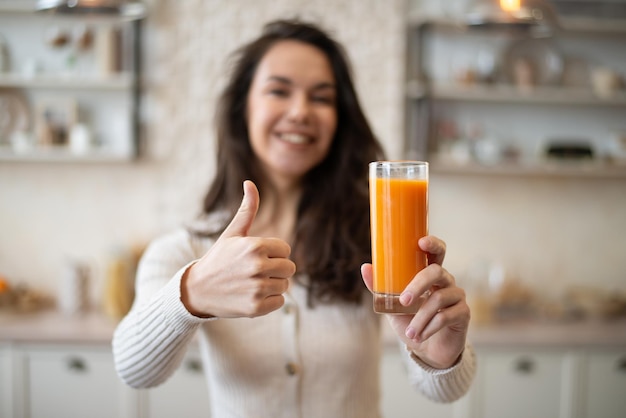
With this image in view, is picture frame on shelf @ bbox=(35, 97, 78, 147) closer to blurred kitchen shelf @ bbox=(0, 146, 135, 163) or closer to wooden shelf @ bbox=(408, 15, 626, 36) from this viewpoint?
blurred kitchen shelf @ bbox=(0, 146, 135, 163)

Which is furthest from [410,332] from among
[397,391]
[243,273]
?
[397,391]

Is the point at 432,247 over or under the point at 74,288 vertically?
over

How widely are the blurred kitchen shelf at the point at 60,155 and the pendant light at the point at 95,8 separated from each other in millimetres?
1198

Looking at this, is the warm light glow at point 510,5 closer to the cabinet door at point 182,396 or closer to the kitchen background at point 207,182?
the kitchen background at point 207,182

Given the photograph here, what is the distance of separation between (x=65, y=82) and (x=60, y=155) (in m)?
0.37

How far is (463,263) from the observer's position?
3.35 meters

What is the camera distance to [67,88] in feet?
10.5

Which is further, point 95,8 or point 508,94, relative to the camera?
point 508,94

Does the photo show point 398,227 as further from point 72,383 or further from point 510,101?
point 510,101

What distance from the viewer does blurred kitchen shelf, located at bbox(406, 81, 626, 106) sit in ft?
10.2

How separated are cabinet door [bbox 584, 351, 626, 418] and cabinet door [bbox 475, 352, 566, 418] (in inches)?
5.3

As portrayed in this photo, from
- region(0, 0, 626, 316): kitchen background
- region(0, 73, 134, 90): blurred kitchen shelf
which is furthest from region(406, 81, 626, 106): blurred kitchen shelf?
region(0, 73, 134, 90): blurred kitchen shelf

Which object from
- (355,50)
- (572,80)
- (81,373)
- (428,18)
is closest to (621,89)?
(572,80)

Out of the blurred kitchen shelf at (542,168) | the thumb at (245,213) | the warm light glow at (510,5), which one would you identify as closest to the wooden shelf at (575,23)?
the blurred kitchen shelf at (542,168)
